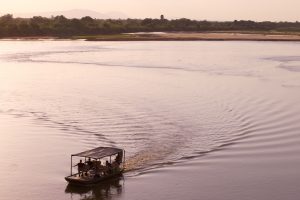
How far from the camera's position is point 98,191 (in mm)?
21859

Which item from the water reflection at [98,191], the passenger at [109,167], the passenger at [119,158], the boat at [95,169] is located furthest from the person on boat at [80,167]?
the passenger at [119,158]

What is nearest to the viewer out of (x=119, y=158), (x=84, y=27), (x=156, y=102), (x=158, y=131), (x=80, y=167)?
(x=80, y=167)

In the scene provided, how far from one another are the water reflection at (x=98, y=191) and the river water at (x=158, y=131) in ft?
0.15

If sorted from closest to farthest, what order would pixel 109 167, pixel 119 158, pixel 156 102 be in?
1. pixel 109 167
2. pixel 119 158
3. pixel 156 102

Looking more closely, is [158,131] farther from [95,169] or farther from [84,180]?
[84,180]

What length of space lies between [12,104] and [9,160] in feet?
51.5

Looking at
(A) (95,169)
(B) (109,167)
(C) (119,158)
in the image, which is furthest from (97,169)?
(C) (119,158)

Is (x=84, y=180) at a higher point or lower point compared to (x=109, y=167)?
lower

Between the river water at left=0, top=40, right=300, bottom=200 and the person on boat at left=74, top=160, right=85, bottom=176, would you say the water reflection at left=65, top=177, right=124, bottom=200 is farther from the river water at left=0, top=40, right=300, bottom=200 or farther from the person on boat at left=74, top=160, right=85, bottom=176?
the person on boat at left=74, top=160, right=85, bottom=176

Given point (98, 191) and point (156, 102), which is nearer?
point (98, 191)

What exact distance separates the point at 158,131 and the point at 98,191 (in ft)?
33.7

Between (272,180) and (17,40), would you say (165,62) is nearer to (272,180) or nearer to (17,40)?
(272,180)

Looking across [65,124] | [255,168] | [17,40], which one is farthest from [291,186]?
[17,40]

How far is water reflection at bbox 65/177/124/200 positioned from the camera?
69.3ft
